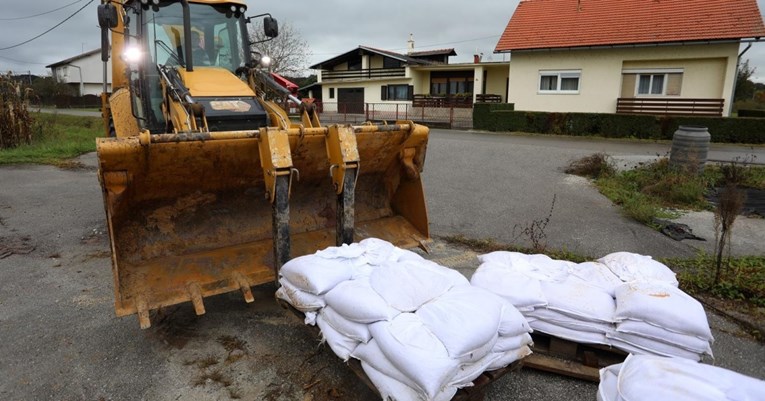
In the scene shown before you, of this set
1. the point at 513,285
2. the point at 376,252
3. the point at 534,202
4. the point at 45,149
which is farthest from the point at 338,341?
the point at 45,149

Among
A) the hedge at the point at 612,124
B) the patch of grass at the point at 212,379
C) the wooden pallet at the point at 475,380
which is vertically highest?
the hedge at the point at 612,124

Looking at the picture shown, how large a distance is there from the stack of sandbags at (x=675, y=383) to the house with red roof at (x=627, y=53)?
19736 millimetres

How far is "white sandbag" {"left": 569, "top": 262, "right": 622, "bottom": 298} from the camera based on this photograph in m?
3.47

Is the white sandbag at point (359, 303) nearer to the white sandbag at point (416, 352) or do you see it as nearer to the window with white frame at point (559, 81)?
the white sandbag at point (416, 352)

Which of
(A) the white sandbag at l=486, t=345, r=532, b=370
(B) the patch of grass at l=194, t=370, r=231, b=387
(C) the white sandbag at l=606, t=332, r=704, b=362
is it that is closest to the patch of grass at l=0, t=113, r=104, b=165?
(B) the patch of grass at l=194, t=370, r=231, b=387

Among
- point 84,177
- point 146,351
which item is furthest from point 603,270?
point 84,177

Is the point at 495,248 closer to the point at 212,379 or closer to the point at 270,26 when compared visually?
the point at 212,379

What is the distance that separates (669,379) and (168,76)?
A: 465cm

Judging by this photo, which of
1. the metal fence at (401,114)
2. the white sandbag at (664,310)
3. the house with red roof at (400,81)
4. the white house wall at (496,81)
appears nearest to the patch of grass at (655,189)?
the white sandbag at (664,310)

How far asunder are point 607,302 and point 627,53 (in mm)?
19704

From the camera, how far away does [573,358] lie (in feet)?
11.0

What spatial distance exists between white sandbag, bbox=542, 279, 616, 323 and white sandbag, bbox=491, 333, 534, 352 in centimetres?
47

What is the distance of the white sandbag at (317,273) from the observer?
3.16m

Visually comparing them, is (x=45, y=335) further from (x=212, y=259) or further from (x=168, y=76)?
(x=168, y=76)
